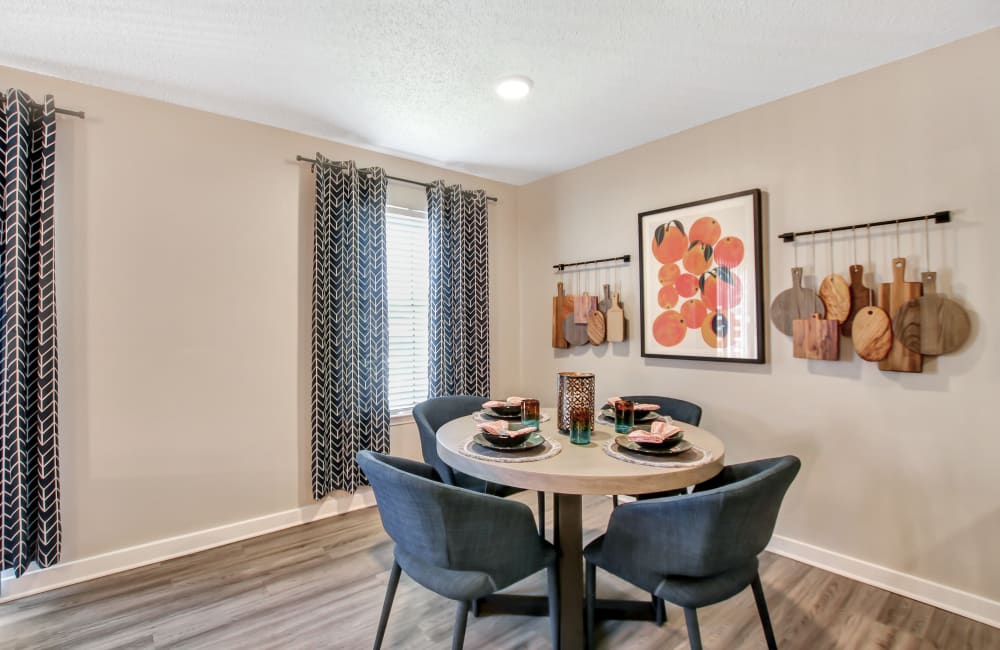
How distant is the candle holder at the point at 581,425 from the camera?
5.93ft

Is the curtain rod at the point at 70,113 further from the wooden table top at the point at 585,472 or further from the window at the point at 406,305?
the wooden table top at the point at 585,472

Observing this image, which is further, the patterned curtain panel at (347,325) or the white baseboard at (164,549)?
the patterned curtain panel at (347,325)

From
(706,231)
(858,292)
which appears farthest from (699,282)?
(858,292)

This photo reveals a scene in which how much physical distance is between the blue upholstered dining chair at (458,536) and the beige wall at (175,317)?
1.64 m

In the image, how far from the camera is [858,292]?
2.22 meters

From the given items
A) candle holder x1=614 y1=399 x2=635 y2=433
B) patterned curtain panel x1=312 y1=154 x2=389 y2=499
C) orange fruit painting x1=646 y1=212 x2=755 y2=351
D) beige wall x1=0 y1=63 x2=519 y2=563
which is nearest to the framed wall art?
orange fruit painting x1=646 y1=212 x2=755 y2=351

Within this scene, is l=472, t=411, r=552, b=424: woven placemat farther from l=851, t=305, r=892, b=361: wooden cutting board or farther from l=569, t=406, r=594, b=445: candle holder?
l=851, t=305, r=892, b=361: wooden cutting board

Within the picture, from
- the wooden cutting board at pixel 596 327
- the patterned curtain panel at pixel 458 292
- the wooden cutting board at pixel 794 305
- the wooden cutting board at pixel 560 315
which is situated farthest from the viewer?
the wooden cutting board at pixel 560 315

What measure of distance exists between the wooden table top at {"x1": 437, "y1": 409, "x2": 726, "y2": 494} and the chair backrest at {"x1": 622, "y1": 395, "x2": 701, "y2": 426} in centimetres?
72

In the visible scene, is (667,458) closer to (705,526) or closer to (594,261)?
(705,526)

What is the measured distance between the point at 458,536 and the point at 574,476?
1.33 ft

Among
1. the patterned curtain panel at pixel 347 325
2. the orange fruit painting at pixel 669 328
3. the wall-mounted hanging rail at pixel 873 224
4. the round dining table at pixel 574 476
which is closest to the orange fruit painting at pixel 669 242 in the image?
the orange fruit painting at pixel 669 328

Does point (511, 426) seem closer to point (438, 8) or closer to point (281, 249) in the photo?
point (438, 8)

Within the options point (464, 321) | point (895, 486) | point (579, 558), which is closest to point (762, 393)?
point (895, 486)
